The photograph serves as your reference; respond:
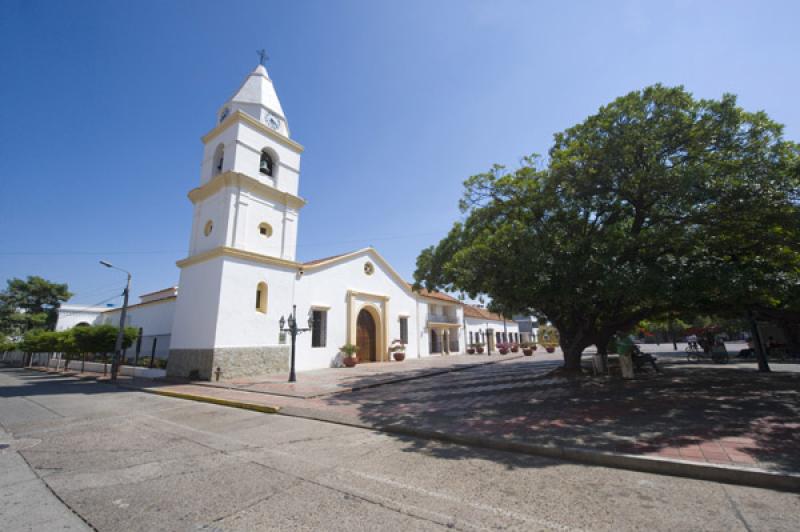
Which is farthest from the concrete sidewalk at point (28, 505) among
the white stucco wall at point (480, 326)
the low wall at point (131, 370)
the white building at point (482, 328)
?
the white stucco wall at point (480, 326)

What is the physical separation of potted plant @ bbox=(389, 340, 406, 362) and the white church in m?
0.52

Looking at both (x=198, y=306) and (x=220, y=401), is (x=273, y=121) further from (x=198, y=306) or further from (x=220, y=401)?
(x=220, y=401)

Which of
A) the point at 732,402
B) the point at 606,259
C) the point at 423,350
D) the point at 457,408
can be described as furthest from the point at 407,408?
the point at 423,350

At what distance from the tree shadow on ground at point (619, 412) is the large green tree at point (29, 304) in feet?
167

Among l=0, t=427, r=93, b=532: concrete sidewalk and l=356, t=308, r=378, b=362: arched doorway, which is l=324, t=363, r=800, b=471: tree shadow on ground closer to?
l=0, t=427, r=93, b=532: concrete sidewalk

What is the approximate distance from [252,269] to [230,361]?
432 cm

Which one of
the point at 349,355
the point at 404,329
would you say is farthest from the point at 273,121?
the point at 404,329

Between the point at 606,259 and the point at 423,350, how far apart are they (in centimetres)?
2077

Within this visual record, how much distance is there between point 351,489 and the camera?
375 centimetres

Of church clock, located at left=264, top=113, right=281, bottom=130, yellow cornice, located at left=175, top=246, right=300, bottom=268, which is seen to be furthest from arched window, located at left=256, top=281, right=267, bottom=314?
church clock, located at left=264, top=113, right=281, bottom=130

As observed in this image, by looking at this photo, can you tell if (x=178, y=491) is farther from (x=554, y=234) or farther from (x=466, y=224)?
(x=466, y=224)

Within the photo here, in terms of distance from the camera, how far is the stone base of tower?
1415 cm

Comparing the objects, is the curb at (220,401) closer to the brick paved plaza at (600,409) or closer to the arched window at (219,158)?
the brick paved plaza at (600,409)

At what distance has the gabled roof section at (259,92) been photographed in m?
17.6
